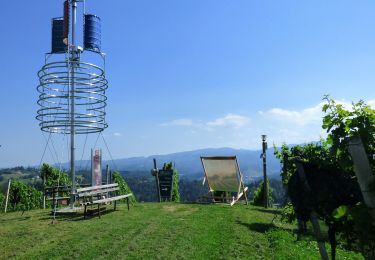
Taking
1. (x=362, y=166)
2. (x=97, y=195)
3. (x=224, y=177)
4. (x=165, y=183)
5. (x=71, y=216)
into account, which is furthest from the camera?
(x=165, y=183)

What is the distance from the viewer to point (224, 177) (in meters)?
19.4

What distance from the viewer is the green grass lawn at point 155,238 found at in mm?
8523

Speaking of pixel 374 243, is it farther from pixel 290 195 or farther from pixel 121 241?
pixel 121 241

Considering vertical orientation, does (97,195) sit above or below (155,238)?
above

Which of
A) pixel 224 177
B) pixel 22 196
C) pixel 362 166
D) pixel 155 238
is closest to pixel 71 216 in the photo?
pixel 22 196

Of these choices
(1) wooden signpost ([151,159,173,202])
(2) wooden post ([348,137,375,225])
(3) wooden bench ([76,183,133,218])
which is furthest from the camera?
(1) wooden signpost ([151,159,173,202])

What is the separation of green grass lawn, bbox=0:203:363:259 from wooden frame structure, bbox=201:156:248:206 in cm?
487

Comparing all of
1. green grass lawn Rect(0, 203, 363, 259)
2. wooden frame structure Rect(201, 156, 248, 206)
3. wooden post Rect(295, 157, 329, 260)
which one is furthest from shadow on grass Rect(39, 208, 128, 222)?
wooden post Rect(295, 157, 329, 260)

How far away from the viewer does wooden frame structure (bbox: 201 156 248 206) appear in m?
18.9

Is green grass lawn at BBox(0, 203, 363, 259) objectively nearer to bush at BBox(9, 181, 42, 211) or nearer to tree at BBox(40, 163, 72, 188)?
bush at BBox(9, 181, 42, 211)

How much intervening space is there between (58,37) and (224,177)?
984cm

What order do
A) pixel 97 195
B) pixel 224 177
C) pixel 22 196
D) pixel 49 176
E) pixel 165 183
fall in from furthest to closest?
pixel 165 183
pixel 49 176
pixel 224 177
pixel 22 196
pixel 97 195

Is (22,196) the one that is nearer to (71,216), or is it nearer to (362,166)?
(71,216)

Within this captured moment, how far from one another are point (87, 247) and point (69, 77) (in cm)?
828
